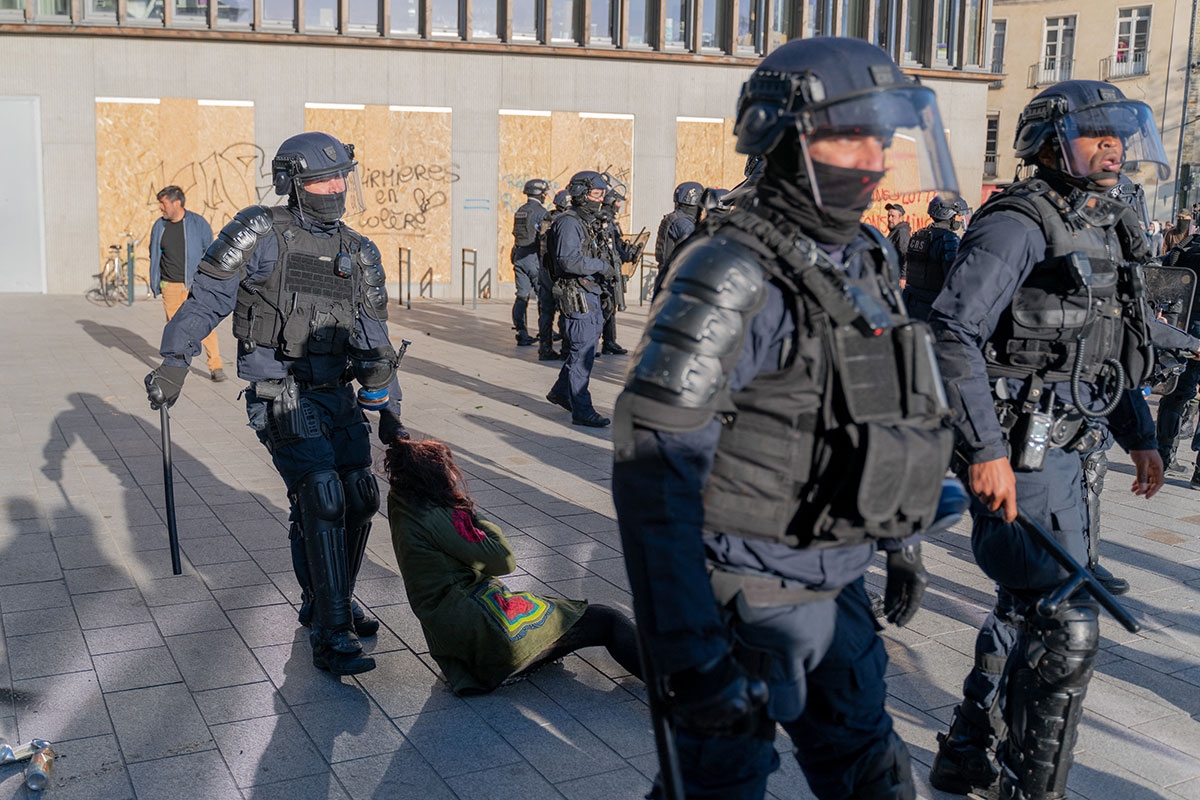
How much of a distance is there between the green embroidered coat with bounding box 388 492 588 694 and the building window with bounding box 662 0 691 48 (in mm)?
19356

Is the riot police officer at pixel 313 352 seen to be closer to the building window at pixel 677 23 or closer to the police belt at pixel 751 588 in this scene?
the police belt at pixel 751 588

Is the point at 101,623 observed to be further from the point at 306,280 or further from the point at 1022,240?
the point at 1022,240

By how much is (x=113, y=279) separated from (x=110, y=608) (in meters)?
15.8

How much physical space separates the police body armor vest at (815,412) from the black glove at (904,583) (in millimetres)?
295

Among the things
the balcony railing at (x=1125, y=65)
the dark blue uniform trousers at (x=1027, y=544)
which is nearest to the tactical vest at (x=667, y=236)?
the dark blue uniform trousers at (x=1027, y=544)

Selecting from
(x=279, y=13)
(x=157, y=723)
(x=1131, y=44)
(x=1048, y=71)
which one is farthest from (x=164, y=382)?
(x=1048, y=71)

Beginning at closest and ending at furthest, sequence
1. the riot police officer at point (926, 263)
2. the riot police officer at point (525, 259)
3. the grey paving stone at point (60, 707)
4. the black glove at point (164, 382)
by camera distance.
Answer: the grey paving stone at point (60, 707)
the black glove at point (164, 382)
the riot police officer at point (926, 263)
the riot police officer at point (525, 259)

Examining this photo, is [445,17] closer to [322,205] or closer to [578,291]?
[578,291]

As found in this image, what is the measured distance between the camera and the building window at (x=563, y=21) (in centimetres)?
2208

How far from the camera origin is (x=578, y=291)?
1041 centimetres

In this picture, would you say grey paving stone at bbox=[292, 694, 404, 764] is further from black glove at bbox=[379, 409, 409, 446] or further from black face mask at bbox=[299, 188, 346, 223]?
black face mask at bbox=[299, 188, 346, 223]

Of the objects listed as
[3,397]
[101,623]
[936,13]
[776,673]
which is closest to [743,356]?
[776,673]

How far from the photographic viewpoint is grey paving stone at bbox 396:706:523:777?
155 inches

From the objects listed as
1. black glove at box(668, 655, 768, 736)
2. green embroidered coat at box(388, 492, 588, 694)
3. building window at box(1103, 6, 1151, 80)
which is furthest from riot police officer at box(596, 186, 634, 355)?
building window at box(1103, 6, 1151, 80)
